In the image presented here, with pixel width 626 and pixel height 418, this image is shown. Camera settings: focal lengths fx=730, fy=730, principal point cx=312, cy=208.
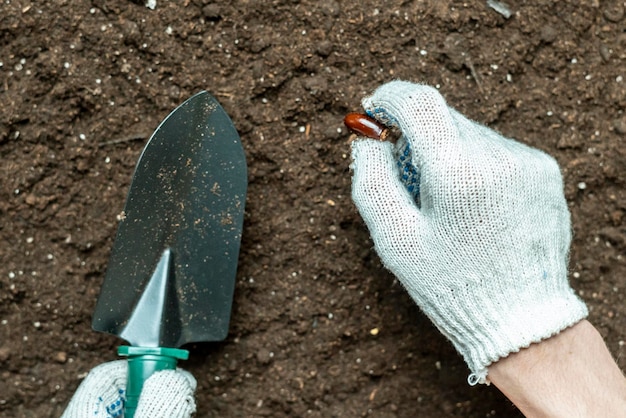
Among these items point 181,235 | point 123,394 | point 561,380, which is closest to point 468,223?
→ point 561,380

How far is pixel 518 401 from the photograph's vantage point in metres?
1.27

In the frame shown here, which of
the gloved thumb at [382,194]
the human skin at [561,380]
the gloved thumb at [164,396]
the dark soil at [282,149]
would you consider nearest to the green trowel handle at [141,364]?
the gloved thumb at [164,396]

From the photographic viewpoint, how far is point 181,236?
1.35 metres

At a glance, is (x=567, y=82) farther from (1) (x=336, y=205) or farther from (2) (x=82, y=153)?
(2) (x=82, y=153)

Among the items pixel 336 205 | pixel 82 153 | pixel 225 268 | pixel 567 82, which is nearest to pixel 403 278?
pixel 336 205

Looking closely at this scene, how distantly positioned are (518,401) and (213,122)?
735mm

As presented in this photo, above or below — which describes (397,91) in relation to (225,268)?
above

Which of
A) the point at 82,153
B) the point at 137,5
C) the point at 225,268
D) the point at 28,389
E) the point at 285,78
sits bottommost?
the point at 28,389

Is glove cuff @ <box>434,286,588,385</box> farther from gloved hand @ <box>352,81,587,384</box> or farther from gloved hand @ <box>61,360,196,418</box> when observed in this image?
gloved hand @ <box>61,360,196,418</box>

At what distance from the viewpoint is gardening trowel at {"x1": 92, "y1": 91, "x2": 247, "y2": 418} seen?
4.36 feet

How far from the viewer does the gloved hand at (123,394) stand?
125 centimetres

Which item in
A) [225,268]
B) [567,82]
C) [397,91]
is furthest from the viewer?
[567,82]

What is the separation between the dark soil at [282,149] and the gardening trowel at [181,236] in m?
0.08

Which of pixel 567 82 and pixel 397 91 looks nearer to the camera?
pixel 397 91
